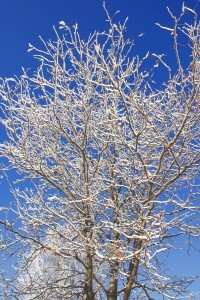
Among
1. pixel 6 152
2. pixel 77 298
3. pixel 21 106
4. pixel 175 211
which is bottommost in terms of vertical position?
pixel 77 298

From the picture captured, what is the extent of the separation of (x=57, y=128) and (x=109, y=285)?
314 centimetres

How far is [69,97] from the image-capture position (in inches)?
297

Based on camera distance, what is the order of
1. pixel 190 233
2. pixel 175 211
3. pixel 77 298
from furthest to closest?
pixel 77 298
pixel 190 233
pixel 175 211

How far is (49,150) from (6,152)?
2.67 ft

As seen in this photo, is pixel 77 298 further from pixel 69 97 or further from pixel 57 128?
pixel 69 97

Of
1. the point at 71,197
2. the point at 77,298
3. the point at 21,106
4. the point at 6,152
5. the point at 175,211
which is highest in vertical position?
the point at 21,106

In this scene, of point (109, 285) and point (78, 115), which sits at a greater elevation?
point (78, 115)

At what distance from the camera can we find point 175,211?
21.3 feet

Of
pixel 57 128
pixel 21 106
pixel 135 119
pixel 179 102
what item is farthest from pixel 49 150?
pixel 179 102

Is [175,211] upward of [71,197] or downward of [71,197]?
downward

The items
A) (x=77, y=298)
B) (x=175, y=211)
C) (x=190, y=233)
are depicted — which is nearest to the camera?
(x=175, y=211)

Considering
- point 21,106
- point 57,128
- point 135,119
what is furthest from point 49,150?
point 135,119

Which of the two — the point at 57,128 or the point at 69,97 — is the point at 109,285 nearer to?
the point at 57,128

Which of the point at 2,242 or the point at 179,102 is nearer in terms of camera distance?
the point at 179,102
